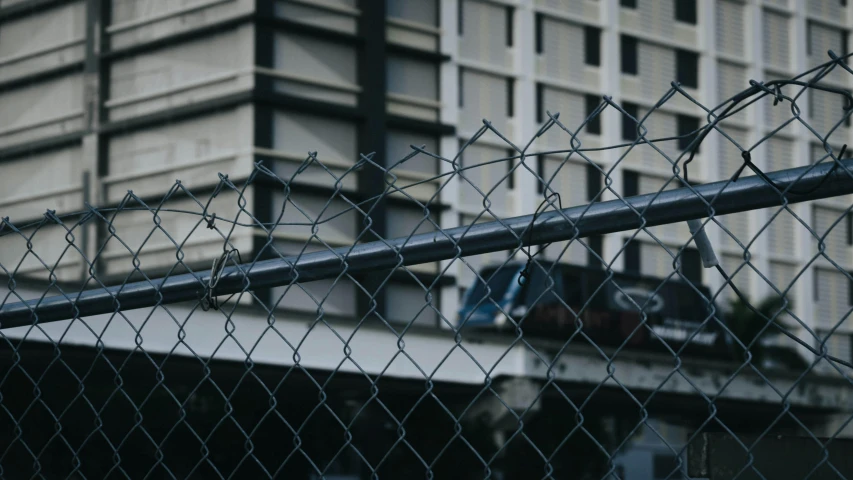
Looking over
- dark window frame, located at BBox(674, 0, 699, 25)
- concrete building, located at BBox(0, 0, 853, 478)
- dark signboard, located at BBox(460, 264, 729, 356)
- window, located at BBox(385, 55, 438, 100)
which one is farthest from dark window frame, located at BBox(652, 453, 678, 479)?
dark window frame, located at BBox(674, 0, 699, 25)

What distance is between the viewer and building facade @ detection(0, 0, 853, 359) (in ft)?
89.9

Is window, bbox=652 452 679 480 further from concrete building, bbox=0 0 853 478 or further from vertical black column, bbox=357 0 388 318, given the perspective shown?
vertical black column, bbox=357 0 388 318

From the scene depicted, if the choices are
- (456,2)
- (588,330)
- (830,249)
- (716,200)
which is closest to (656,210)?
(716,200)

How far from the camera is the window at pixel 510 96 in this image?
32781 mm

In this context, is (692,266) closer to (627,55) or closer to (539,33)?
(627,55)

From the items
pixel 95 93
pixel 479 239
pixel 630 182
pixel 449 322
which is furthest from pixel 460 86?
pixel 479 239

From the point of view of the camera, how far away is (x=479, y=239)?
196 centimetres

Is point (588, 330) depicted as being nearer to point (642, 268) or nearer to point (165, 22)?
point (642, 268)

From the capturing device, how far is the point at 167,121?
92.8ft

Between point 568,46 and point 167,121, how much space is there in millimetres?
12725

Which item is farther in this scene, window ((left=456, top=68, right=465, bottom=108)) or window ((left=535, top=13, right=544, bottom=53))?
window ((left=535, top=13, right=544, bottom=53))

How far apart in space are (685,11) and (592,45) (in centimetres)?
421

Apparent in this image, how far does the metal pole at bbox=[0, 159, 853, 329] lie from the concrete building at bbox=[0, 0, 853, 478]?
19.9 m

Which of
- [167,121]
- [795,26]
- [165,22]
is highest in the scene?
[795,26]
